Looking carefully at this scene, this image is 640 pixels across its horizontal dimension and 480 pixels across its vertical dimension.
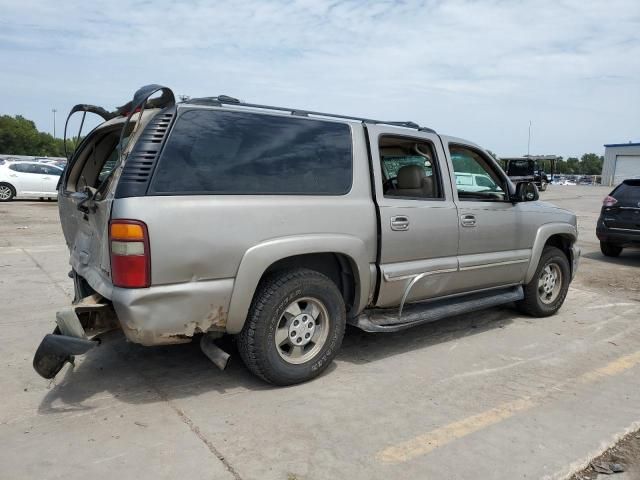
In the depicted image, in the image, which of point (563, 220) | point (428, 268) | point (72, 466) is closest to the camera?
point (72, 466)

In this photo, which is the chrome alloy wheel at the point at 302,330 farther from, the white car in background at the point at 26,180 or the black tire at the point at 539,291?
the white car in background at the point at 26,180

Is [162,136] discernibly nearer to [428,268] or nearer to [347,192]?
[347,192]

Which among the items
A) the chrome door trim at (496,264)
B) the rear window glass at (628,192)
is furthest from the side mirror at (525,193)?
the rear window glass at (628,192)

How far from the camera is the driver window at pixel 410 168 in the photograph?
466cm

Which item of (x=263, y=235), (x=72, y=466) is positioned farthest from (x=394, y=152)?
(x=72, y=466)

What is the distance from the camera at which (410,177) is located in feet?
15.6

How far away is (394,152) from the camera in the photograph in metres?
4.92

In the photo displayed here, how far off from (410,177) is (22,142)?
97.2 m

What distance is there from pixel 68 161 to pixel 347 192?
2.44m

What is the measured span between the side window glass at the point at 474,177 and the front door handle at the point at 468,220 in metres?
0.18

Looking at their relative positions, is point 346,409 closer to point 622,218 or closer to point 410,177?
point 410,177

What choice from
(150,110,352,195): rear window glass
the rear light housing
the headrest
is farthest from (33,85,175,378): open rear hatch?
the headrest

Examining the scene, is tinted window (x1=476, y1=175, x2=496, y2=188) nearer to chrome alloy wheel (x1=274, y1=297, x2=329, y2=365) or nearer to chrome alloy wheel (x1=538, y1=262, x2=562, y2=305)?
chrome alloy wheel (x1=538, y1=262, x2=562, y2=305)

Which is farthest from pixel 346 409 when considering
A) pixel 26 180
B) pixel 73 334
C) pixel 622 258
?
pixel 26 180
